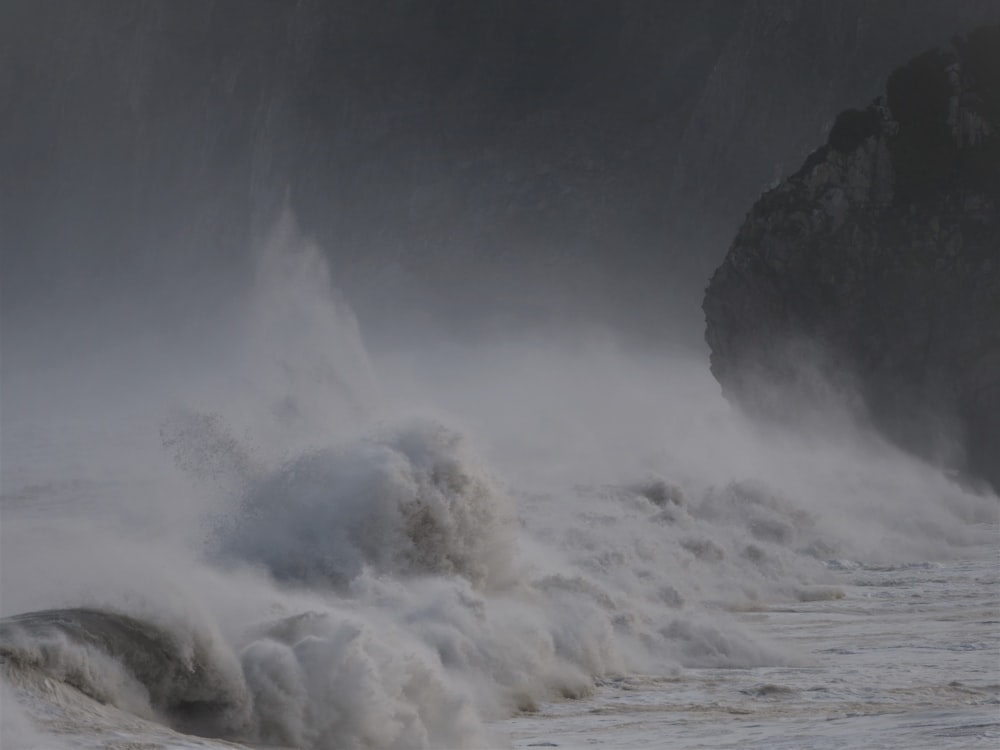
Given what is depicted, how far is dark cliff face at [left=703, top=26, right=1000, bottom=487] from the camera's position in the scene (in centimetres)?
3419

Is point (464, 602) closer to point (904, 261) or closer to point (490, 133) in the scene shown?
point (904, 261)

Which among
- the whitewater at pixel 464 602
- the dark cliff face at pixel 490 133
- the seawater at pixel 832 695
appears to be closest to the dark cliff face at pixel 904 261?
the whitewater at pixel 464 602

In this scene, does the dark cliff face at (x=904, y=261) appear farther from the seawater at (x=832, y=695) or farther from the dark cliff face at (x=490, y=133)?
the seawater at (x=832, y=695)

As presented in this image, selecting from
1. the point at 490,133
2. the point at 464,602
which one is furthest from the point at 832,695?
the point at 490,133

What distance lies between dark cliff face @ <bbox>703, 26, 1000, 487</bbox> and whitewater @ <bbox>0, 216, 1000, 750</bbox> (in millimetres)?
Answer: 3343

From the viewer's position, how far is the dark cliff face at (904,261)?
3419 centimetres

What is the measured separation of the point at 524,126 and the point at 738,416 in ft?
143

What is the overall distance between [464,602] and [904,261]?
975 inches

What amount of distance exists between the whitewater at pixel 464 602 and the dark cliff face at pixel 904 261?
3.34 meters

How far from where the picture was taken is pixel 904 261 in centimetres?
3544

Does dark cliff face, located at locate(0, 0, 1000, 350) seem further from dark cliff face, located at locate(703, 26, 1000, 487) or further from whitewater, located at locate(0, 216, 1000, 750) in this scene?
whitewater, located at locate(0, 216, 1000, 750)

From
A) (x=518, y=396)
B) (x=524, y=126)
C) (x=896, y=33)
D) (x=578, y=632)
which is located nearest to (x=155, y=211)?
(x=524, y=126)

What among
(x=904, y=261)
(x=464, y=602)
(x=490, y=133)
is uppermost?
(x=490, y=133)

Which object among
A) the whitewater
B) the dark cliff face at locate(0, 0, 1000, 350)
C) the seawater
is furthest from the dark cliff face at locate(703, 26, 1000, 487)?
the seawater
